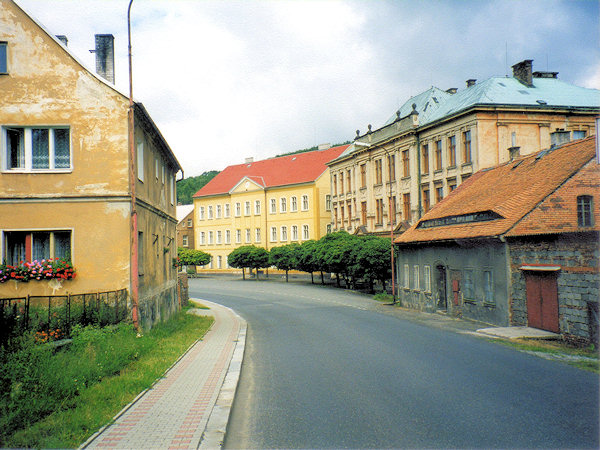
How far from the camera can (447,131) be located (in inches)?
1463

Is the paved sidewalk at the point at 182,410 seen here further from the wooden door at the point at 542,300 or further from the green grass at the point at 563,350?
the wooden door at the point at 542,300

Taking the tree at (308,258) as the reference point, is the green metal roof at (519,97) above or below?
above

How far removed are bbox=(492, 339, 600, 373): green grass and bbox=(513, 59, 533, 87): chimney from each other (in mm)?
28215

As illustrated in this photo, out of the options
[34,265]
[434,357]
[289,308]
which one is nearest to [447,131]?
[289,308]

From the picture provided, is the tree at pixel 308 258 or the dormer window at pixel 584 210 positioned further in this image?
the tree at pixel 308 258

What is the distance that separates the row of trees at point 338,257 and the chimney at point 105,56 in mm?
22060

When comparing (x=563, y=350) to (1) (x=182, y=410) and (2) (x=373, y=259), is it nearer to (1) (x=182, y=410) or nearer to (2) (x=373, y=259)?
(1) (x=182, y=410)

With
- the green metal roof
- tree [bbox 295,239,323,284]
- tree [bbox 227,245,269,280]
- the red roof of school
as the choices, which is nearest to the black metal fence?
the green metal roof

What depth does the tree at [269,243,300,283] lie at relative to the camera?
46916mm

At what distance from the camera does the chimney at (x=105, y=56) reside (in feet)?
55.2

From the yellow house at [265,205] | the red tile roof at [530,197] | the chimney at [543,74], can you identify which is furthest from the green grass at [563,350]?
the yellow house at [265,205]

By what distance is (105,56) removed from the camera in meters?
16.9

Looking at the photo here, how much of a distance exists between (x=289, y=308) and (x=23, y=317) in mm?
18531

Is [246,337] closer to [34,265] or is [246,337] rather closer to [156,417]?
[34,265]
